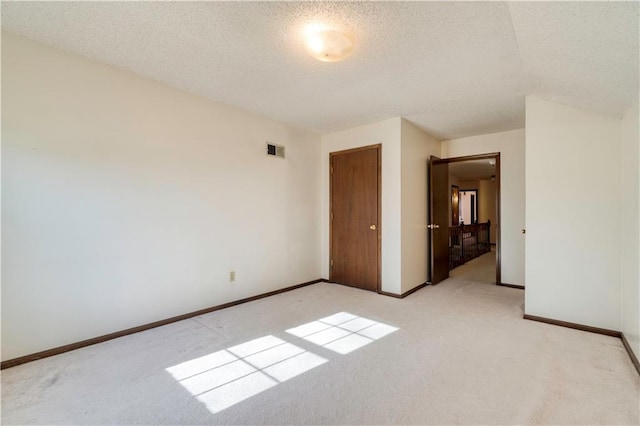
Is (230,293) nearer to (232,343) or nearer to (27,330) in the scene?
(232,343)

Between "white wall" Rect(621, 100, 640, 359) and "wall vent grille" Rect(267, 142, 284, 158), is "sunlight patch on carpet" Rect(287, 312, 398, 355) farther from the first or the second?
"wall vent grille" Rect(267, 142, 284, 158)

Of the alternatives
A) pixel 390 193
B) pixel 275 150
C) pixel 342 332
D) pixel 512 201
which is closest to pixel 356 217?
pixel 390 193

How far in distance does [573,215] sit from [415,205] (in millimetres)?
1846

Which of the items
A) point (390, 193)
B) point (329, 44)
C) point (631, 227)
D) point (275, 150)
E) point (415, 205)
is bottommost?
point (631, 227)

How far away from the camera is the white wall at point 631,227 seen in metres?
2.24

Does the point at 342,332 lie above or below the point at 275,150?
below

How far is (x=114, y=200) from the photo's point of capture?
2.69 metres

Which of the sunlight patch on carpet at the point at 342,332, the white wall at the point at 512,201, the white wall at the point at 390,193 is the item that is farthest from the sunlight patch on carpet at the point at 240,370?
the white wall at the point at 512,201

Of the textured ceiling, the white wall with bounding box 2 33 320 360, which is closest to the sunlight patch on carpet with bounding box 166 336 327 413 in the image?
the white wall with bounding box 2 33 320 360

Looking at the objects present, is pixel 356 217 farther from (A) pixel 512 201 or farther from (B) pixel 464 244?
(B) pixel 464 244

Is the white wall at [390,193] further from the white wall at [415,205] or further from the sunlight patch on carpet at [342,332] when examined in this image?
Result: the sunlight patch on carpet at [342,332]

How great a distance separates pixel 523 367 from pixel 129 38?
153 inches

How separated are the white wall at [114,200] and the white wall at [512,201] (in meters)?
3.76

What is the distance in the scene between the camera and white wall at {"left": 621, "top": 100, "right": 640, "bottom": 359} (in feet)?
7.35
